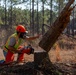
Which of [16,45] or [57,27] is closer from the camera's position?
[57,27]

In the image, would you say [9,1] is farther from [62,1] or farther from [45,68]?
[45,68]

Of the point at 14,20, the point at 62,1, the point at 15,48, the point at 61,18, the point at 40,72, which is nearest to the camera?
the point at 40,72

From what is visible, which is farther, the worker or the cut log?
the worker

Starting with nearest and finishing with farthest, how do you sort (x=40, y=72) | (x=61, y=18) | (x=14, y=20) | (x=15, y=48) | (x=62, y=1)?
(x=40, y=72) → (x=61, y=18) → (x=15, y=48) → (x=62, y=1) → (x=14, y=20)

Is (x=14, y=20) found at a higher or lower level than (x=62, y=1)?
lower

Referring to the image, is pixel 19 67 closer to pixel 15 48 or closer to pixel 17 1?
pixel 15 48

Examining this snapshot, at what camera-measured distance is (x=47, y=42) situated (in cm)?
720

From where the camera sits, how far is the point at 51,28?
7.18m

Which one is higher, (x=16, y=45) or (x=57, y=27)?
(x=57, y=27)

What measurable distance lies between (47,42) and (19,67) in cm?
119

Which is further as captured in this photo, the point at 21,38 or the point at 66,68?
the point at 21,38

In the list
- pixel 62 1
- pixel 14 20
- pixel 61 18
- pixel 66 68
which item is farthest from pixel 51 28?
pixel 14 20

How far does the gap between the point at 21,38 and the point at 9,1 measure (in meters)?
36.9

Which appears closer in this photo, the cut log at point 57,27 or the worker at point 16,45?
the cut log at point 57,27
